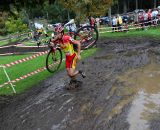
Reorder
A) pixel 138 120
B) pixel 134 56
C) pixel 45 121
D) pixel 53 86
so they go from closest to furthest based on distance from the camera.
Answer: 1. pixel 138 120
2. pixel 45 121
3. pixel 53 86
4. pixel 134 56

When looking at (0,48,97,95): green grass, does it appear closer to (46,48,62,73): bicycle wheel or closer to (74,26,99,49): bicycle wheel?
(46,48,62,73): bicycle wheel

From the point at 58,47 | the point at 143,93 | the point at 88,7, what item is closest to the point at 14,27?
the point at 88,7

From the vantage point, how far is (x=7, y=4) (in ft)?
35.1

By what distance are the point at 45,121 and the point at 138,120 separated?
210 cm

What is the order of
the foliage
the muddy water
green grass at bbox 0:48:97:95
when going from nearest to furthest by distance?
1. the muddy water
2. green grass at bbox 0:48:97:95
3. the foliage

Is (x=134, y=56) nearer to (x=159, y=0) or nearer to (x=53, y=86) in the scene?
(x=53, y=86)

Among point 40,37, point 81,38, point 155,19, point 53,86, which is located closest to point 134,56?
point 81,38

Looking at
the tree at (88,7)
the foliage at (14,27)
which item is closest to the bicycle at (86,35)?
the tree at (88,7)

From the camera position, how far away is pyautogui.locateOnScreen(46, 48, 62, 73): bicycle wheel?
14703 mm

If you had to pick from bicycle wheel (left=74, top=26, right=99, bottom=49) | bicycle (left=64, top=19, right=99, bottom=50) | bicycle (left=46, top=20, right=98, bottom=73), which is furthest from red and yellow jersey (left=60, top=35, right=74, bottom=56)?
bicycle wheel (left=74, top=26, right=99, bottom=49)

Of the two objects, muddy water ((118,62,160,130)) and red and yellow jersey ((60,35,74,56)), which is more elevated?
red and yellow jersey ((60,35,74,56))

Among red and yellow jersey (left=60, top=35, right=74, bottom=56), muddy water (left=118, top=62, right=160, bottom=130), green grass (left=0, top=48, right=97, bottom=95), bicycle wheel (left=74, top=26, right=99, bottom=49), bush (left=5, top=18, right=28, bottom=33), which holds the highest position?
red and yellow jersey (left=60, top=35, right=74, bottom=56)

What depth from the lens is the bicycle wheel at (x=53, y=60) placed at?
14.7m

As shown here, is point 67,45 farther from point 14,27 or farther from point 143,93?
point 14,27
